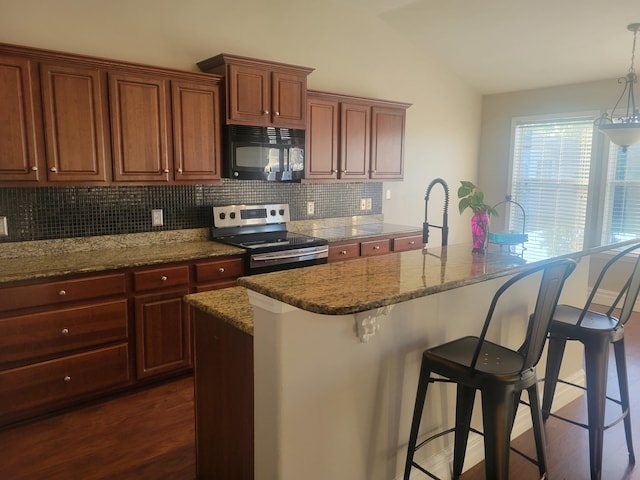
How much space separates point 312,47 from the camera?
14.5 feet

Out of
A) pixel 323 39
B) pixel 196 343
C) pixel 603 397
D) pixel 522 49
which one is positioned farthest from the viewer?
pixel 522 49

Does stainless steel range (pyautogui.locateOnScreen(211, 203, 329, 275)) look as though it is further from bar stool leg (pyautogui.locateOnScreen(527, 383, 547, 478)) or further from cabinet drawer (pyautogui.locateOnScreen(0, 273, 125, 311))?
bar stool leg (pyautogui.locateOnScreen(527, 383, 547, 478))

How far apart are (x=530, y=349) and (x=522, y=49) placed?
4003mm

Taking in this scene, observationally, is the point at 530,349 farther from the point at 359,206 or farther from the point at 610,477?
the point at 359,206

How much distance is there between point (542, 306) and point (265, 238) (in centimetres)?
259

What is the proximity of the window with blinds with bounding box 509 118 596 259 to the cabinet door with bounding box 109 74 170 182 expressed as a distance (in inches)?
150

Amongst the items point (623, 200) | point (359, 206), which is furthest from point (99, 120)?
point (623, 200)

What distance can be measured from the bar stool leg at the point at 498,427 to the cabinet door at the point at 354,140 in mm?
2966

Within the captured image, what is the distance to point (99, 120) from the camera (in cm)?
301

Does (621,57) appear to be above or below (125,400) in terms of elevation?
above

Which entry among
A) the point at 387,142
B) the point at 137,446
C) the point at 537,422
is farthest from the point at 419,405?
the point at 387,142

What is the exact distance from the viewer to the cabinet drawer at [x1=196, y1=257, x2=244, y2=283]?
3.24 metres

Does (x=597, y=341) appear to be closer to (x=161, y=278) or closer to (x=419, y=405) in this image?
(x=419, y=405)

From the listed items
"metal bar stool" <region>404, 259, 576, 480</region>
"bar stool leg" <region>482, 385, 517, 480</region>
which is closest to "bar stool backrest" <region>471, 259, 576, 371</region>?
"metal bar stool" <region>404, 259, 576, 480</region>
